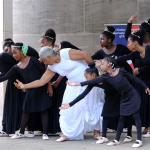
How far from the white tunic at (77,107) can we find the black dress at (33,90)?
15.7 inches

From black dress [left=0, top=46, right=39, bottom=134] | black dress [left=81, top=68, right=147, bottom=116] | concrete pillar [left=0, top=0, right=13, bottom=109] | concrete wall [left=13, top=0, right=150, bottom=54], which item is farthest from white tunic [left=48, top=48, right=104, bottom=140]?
concrete wall [left=13, top=0, right=150, bottom=54]

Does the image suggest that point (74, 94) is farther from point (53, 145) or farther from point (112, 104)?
point (53, 145)

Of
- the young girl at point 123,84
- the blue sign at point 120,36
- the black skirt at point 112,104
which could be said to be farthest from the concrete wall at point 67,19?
the young girl at point 123,84

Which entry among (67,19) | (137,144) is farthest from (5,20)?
(137,144)

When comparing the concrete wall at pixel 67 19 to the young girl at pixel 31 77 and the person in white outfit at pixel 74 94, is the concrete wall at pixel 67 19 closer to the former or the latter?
the young girl at pixel 31 77

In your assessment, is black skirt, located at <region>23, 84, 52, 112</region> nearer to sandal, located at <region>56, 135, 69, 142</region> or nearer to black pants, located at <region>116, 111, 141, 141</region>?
sandal, located at <region>56, 135, 69, 142</region>

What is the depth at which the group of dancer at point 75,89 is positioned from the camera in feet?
17.1

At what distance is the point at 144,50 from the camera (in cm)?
571

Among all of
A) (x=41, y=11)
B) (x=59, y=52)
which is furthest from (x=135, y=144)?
(x=41, y=11)

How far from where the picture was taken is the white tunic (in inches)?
219

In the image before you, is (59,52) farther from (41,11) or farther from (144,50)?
(41,11)

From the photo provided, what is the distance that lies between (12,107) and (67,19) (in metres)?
A: 4.53

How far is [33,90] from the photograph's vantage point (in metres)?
5.97

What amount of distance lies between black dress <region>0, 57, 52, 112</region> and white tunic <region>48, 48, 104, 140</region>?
0.40 m
